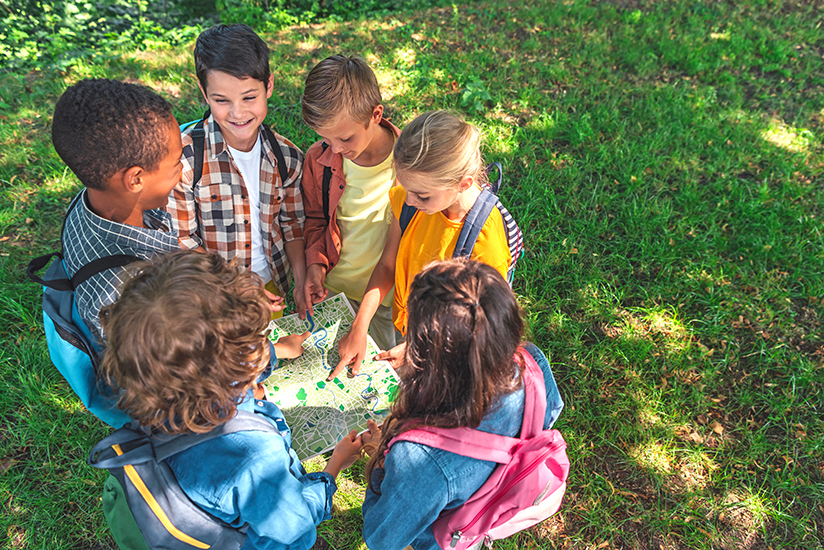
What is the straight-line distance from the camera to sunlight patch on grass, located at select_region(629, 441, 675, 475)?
8.87ft

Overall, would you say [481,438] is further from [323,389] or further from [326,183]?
[326,183]

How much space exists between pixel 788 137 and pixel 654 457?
3.67m

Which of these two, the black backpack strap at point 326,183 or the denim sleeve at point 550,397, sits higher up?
the black backpack strap at point 326,183

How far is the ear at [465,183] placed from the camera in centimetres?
199

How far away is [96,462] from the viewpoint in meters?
1.33

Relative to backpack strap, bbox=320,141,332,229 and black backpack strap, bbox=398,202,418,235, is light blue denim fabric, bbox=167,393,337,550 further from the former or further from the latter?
backpack strap, bbox=320,141,332,229

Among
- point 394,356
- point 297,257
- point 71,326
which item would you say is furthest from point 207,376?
point 297,257

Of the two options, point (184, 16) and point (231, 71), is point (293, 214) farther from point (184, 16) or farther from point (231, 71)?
point (184, 16)

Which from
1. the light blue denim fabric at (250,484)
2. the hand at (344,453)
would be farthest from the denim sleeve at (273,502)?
the hand at (344,453)

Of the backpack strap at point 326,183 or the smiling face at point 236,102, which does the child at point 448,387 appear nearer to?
the backpack strap at point 326,183

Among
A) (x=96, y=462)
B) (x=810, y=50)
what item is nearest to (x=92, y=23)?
(x=96, y=462)

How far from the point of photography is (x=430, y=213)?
213cm

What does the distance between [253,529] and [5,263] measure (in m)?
3.17

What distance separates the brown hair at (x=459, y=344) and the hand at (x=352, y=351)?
0.82 m
